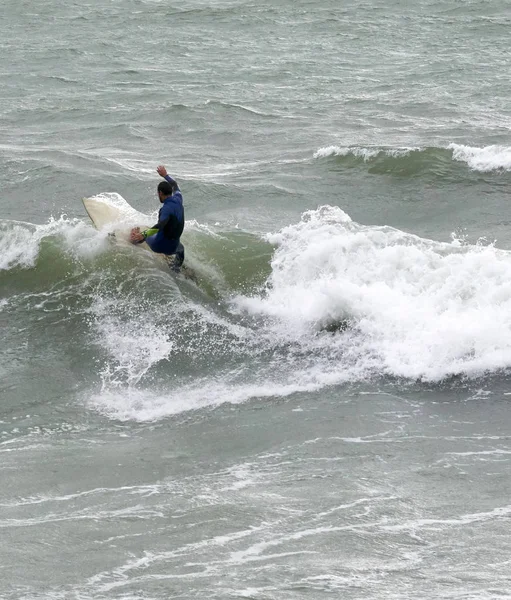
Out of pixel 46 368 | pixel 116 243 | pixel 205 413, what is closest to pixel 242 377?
pixel 205 413

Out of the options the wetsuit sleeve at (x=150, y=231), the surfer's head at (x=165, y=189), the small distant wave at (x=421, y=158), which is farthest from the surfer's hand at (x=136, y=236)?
the small distant wave at (x=421, y=158)

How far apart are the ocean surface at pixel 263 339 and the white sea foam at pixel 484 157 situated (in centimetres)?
5

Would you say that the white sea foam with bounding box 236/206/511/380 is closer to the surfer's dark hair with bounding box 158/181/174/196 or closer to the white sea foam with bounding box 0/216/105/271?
the surfer's dark hair with bounding box 158/181/174/196

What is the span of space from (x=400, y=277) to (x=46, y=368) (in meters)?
4.18

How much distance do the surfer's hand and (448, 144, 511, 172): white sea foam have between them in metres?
6.44

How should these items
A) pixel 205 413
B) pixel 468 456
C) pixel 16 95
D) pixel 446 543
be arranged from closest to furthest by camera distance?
1. pixel 446 543
2. pixel 468 456
3. pixel 205 413
4. pixel 16 95

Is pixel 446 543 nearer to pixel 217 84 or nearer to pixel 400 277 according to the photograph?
pixel 400 277

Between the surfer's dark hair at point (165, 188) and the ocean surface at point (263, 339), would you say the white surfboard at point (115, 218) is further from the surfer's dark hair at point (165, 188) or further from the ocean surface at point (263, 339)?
the surfer's dark hair at point (165, 188)

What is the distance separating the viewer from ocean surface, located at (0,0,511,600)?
7.04 meters

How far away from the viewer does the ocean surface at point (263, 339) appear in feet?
23.1

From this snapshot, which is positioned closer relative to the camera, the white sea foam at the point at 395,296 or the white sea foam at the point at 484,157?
the white sea foam at the point at 395,296

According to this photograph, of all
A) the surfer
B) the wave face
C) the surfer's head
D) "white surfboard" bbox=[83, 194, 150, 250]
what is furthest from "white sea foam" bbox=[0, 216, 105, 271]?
the surfer's head

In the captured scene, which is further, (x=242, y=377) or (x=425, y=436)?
(x=242, y=377)

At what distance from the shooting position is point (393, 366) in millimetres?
10273
